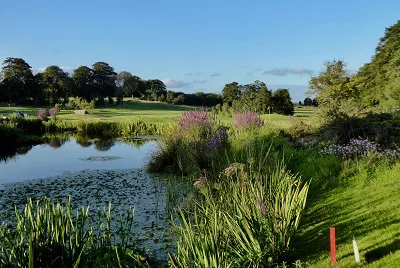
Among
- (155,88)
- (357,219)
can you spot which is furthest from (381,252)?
(155,88)

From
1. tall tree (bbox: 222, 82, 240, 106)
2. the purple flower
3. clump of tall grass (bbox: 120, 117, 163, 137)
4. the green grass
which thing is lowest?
clump of tall grass (bbox: 120, 117, 163, 137)

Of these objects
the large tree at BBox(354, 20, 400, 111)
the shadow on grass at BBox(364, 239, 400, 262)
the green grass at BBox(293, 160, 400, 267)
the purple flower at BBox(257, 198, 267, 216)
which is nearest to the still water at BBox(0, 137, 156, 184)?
the green grass at BBox(293, 160, 400, 267)

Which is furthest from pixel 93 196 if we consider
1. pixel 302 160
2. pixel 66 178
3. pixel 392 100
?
pixel 392 100

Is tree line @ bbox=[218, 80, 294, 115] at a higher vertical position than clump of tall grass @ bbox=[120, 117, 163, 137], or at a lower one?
higher

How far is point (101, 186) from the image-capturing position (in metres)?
9.77

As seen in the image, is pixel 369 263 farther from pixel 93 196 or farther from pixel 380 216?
pixel 93 196

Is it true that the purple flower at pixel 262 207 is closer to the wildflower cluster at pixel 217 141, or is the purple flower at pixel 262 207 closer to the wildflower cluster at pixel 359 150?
the wildflower cluster at pixel 359 150

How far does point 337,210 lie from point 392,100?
22.6 meters

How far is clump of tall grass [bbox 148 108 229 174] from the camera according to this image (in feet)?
33.6

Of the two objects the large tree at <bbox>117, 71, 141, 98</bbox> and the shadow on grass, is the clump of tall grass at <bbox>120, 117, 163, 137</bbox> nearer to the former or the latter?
the shadow on grass

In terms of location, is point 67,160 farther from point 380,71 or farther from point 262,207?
point 380,71

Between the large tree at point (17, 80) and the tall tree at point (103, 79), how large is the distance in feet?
38.2

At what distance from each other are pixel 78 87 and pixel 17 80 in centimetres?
1010

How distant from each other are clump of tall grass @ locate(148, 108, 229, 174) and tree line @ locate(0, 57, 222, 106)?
4581cm
